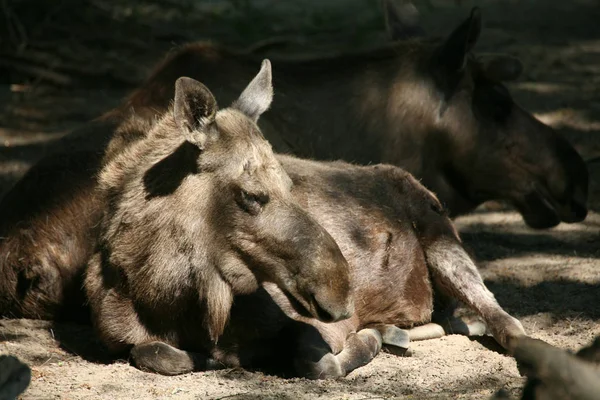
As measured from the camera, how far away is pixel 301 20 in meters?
13.0

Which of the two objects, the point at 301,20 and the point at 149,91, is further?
the point at 301,20

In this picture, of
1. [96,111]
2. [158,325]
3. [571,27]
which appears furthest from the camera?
[571,27]

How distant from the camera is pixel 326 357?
555cm

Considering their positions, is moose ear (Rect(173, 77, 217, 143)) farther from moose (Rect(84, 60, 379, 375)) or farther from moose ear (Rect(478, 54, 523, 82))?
moose ear (Rect(478, 54, 523, 82))

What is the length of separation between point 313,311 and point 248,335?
63cm

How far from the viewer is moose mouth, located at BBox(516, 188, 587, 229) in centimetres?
809

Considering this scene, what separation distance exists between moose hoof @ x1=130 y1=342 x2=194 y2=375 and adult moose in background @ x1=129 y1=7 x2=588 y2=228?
2741mm

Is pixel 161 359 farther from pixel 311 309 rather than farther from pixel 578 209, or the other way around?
pixel 578 209

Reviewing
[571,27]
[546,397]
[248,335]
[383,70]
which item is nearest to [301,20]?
[571,27]

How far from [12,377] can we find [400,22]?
5.72 m

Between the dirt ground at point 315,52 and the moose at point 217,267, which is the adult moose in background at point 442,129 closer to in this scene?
the dirt ground at point 315,52

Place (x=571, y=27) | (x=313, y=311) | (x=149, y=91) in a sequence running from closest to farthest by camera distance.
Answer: (x=313, y=311), (x=149, y=91), (x=571, y=27)

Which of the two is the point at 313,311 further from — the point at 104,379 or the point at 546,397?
the point at 546,397

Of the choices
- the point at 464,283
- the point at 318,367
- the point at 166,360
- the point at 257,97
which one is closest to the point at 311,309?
the point at 318,367
